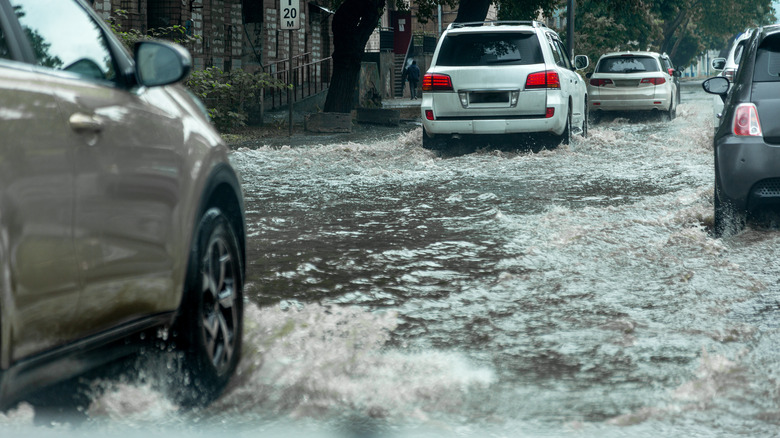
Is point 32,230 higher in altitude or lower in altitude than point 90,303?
higher

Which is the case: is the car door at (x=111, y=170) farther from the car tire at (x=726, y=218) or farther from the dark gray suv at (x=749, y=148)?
the car tire at (x=726, y=218)

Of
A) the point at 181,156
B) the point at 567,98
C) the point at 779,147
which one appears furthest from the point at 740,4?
the point at 181,156

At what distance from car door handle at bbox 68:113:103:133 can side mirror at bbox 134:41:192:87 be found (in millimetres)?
477

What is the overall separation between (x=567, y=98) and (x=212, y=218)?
38.8 feet

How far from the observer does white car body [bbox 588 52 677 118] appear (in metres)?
24.9

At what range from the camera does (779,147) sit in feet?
24.3

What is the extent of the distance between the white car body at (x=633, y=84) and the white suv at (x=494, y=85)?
10.2 meters

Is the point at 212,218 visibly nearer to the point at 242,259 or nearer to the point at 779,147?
the point at 242,259

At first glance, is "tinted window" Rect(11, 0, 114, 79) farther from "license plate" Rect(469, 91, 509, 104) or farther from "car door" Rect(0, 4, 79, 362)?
"license plate" Rect(469, 91, 509, 104)

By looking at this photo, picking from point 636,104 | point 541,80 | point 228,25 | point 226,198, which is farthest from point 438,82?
point 228,25

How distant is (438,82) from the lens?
1476cm

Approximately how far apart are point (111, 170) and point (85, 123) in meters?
0.19

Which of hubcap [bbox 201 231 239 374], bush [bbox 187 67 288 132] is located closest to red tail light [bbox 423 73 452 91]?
bush [bbox 187 67 288 132]

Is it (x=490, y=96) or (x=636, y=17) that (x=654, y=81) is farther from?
(x=636, y=17)
